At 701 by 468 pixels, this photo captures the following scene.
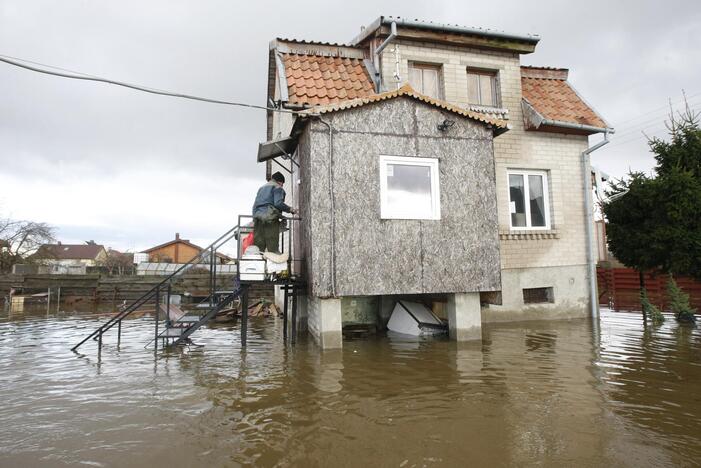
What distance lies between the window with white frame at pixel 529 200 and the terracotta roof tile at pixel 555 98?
1768 mm

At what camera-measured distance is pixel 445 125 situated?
9.01m

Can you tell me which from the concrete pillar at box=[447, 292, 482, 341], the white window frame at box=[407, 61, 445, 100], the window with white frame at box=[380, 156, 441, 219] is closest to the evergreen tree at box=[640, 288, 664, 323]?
the concrete pillar at box=[447, 292, 482, 341]

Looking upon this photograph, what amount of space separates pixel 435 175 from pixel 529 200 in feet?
15.8

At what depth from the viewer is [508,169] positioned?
12086 millimetres

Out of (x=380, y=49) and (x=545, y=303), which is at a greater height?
(x=380, y=49)

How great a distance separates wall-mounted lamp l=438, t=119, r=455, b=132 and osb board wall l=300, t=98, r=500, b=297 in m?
0.11

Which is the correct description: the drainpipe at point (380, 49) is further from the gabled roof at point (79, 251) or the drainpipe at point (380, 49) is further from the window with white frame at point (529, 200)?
the gabled roof at point (79, 251)

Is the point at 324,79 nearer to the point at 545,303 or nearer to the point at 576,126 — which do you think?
the point at 576,126

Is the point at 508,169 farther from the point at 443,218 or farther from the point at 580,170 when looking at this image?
the point at 443,218

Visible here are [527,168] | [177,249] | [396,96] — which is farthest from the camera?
[177,249]

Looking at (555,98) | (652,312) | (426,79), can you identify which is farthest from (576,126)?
(652,312)

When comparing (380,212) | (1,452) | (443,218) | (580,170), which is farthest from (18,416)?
(580,170)

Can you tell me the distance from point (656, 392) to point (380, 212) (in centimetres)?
528

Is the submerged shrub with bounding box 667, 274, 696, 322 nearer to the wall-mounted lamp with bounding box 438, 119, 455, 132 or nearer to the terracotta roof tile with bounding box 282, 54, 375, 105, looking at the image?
the wall-mounted lamp with bounding box 438, 119, 455, 132
